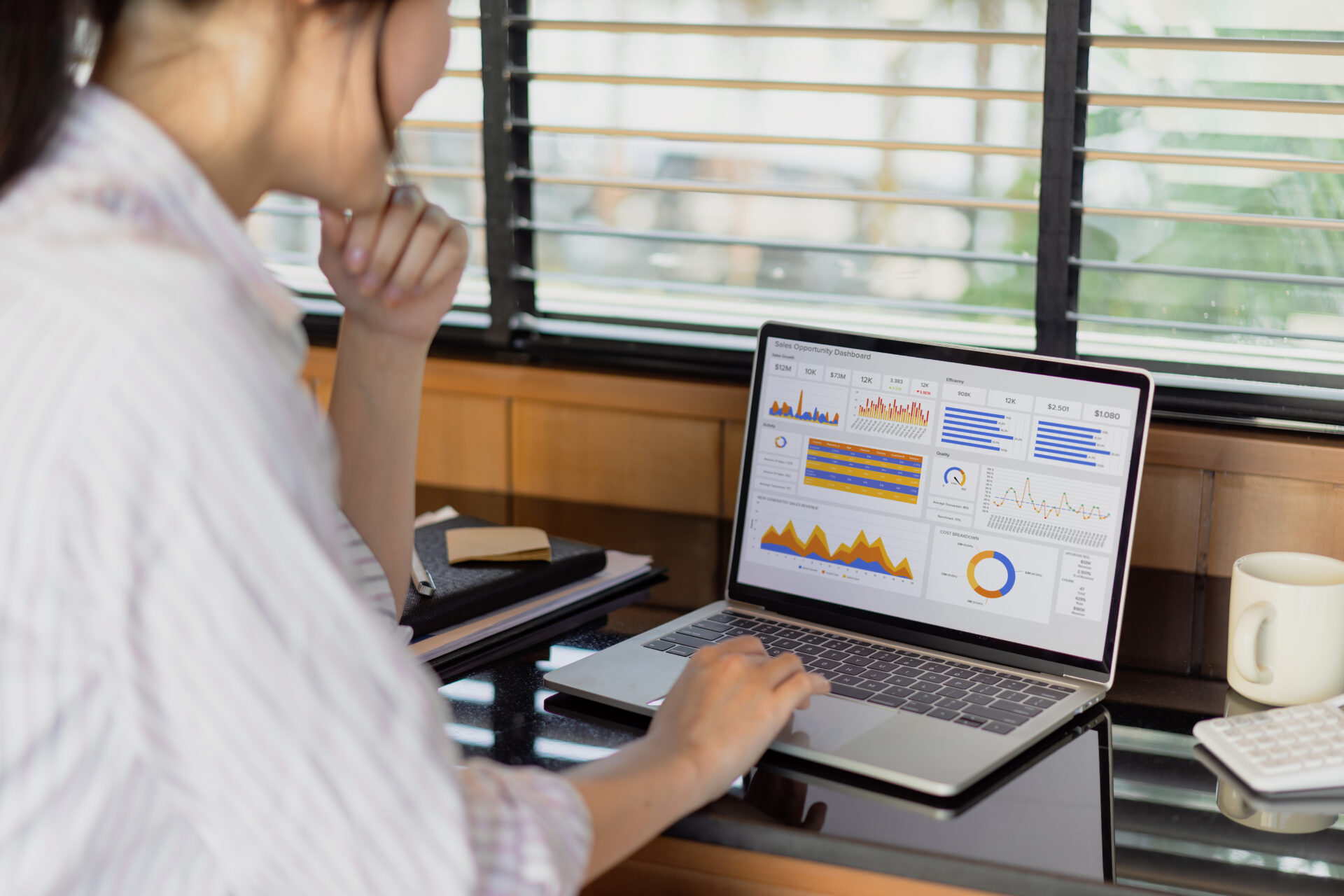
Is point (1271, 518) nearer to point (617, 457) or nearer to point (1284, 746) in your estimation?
point (1284, 746)

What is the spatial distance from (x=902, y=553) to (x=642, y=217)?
736 millimetres

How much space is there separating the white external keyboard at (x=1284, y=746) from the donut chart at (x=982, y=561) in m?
0.20

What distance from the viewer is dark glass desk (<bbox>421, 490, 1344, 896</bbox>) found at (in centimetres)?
85

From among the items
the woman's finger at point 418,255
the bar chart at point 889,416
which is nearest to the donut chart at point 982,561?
the bar chart at point 889,416

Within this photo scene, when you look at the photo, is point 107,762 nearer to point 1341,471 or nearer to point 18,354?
point 18,354

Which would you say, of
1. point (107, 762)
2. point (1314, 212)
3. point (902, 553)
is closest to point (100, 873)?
point (107, 762)

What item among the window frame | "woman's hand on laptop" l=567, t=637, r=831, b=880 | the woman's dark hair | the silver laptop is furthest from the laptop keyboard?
the woman's dark hair

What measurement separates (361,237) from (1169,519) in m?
0.96

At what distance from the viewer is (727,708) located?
92 centimetres

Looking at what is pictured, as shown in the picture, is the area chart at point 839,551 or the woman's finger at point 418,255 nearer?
the woman's finger at point 418,255

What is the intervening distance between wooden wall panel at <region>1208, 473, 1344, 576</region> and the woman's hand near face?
893mm

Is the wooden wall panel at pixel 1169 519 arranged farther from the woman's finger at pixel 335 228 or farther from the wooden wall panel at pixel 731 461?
the woman's finger at pixel 335 228

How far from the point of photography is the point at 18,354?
21.7 inches

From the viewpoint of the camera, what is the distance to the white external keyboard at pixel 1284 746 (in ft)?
3.10
